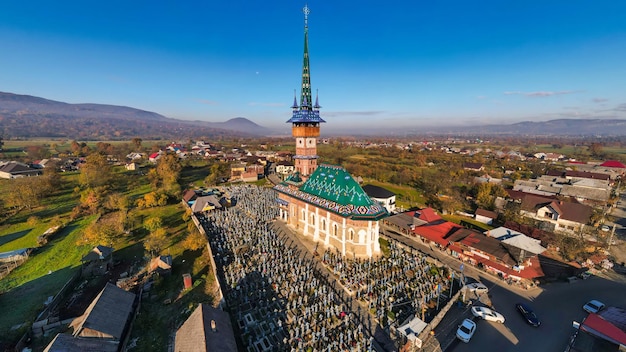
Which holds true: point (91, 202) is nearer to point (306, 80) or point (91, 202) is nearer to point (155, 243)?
point (155, 243)

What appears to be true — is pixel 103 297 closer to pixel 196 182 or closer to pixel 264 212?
pixel 264 212

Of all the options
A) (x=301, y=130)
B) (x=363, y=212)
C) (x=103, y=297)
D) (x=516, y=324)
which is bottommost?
(x=516, y=324)

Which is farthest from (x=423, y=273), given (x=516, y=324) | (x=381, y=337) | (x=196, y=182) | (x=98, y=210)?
(x=196, y=182)

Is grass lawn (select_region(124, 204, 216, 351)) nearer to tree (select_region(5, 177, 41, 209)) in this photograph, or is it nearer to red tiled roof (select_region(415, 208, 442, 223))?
red tiled roof (select_region(415, 208, 442, 223))

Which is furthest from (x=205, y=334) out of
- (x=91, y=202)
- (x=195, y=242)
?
(x=91, y=202)

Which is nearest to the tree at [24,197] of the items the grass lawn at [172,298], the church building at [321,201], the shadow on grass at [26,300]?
the shadow on grass at [26,300]

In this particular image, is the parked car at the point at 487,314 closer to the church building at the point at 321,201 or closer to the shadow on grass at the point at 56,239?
the church building at the point at 321,201
